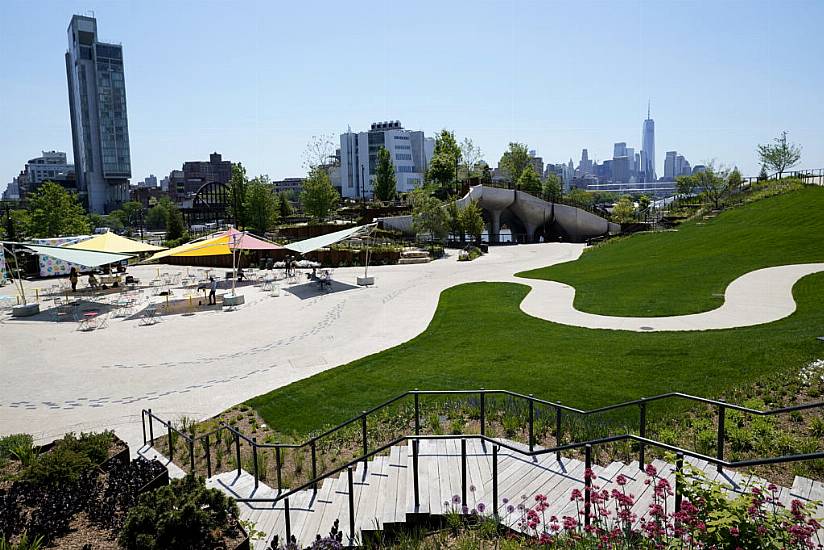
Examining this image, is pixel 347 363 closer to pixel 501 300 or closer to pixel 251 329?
pixel 251 329

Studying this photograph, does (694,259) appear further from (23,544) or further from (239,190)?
(239,190)

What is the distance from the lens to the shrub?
5.20 m

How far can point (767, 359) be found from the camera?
11.4 metres

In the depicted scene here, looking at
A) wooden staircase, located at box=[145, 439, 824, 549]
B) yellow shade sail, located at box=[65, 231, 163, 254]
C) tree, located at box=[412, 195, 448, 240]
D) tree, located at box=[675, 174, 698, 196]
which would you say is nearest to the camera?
wooden staircase, located at box=[145, 439, 824, 549]

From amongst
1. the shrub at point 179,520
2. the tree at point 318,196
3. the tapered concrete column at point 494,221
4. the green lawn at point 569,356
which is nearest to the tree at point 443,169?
the tapered concrete column at point 494,221

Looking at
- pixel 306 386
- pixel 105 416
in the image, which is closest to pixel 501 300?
pixel 306 386

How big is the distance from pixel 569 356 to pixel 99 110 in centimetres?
16152

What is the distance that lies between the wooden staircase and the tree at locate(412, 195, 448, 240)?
38.7m

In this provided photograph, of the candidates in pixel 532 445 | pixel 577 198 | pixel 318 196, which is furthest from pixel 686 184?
pixel 532 445

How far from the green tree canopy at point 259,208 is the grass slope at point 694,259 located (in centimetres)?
3155

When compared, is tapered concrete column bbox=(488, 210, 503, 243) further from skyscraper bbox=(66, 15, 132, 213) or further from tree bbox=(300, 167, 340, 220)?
skyscraper bbox=(66, 15, 132, 213)

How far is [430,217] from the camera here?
45969 mm

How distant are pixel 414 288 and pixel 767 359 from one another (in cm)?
1757

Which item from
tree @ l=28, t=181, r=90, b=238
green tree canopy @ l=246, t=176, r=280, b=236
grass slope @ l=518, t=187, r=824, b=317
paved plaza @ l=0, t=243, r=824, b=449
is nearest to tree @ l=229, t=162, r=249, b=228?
green tree canopy @ l=246, t=176, r=280, b=236
